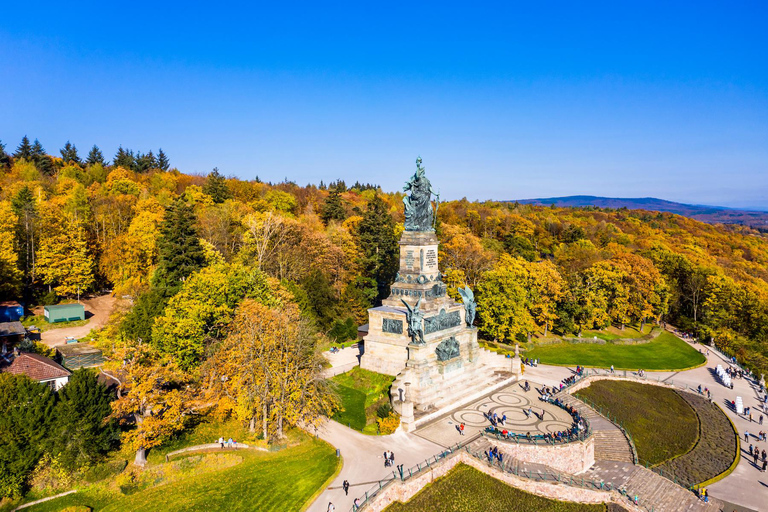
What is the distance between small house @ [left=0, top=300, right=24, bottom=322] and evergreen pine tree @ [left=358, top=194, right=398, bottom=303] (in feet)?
104

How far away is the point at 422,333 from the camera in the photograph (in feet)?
98.4

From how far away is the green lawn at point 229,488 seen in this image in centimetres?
1897

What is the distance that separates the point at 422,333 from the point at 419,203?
9432 mm

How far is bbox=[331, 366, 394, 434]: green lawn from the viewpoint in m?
26.9

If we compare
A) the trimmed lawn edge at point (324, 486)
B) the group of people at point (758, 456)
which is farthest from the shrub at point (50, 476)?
the group of people at point (758, 456)

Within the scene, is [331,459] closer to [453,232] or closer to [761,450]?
[761,450]

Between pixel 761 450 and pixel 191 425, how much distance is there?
33848 millimetres

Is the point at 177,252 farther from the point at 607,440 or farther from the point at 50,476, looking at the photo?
the point at 607,440

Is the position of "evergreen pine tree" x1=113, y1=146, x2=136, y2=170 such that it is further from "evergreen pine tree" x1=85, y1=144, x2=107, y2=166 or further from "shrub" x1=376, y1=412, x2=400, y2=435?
"shrub" x1=376, y1=412, x2=400, y2=435

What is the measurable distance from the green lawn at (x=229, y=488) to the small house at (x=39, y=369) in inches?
358

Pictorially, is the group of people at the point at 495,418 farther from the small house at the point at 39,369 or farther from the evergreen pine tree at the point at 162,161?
the evergreen pine tree at the point at 162,161

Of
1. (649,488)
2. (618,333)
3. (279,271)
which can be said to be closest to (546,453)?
(649,488)

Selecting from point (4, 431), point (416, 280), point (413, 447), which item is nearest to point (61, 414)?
point (4, 431)

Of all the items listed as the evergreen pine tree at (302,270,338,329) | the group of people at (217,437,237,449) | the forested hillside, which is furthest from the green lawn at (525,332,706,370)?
the group of people at (217,437,237,449)
